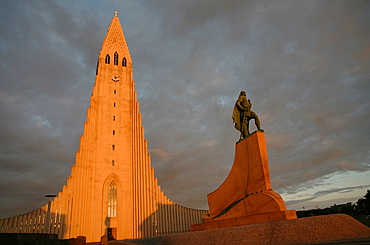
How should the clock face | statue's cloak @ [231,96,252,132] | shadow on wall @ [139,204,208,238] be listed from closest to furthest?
statue's cloak @ [231,96,252,132] → shadow on wall @ [139,204,208,238] → the clock face

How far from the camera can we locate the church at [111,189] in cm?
2720

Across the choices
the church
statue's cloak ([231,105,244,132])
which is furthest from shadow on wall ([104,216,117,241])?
statue's cloak ([231,105,244,132])

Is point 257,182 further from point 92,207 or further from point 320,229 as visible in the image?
point 92,207

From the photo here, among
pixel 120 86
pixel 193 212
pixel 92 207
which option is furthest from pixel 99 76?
pixel 193 212

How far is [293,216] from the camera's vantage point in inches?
363

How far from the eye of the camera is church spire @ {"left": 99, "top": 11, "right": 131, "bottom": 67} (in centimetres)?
3681

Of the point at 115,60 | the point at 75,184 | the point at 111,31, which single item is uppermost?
the point at 111,31

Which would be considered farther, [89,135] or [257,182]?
[89,135]

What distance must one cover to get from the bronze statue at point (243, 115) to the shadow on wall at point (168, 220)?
2066 cm

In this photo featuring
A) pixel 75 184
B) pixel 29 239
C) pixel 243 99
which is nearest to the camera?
pixel 29 239

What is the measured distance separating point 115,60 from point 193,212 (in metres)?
21.9

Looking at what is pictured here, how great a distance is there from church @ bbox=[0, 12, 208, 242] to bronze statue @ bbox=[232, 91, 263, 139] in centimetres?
2021

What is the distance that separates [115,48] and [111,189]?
62.2 ft

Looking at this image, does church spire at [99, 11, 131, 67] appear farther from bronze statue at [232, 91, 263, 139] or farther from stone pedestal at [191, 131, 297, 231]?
stone pedestal at [191, 131, 297, 231]
